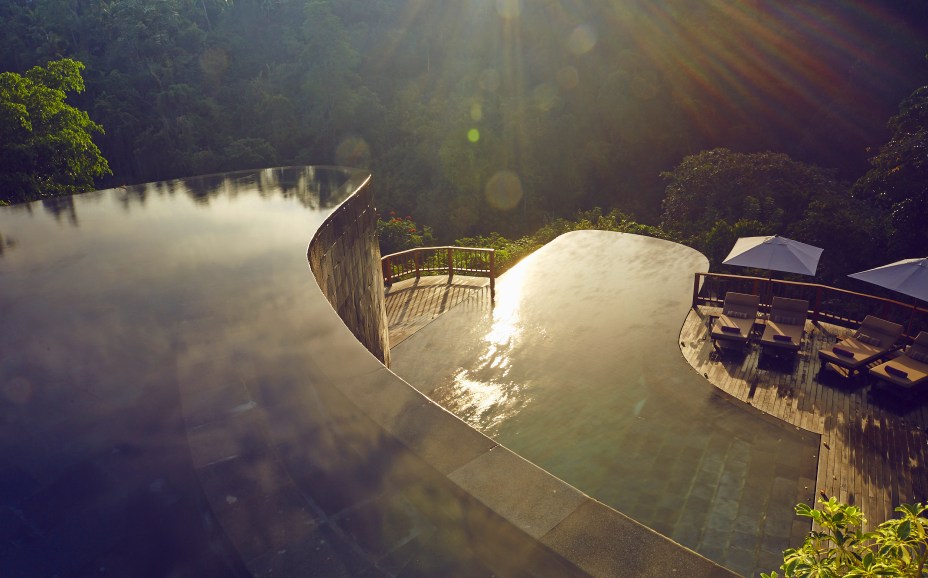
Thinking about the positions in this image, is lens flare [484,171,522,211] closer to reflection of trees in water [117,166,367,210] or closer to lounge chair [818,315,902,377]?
reflection of trees in water [117,166,367,210]

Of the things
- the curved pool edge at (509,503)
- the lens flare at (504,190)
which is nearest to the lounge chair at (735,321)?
the curved pool edge at (509,503)

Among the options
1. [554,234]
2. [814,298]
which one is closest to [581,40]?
[554,234]

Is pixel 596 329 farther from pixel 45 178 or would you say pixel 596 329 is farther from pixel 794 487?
pixel 45 178

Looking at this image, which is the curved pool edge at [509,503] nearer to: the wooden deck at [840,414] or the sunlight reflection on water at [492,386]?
the sunlight reflection on water at [492,386]

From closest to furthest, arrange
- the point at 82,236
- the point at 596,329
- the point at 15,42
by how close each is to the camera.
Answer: the point at 82,236 → the point at 596,329 → the point at 15,42

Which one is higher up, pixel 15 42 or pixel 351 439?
pixel 15 42

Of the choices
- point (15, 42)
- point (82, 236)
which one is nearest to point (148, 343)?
point (82, 236)

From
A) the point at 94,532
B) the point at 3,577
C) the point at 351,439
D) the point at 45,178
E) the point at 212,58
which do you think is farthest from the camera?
the point at 212,58
